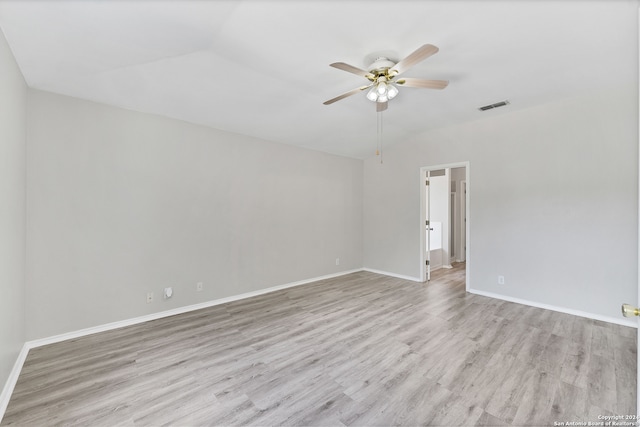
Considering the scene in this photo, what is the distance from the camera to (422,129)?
4.64 meters

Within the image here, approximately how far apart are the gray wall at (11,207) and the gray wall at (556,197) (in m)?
5.22

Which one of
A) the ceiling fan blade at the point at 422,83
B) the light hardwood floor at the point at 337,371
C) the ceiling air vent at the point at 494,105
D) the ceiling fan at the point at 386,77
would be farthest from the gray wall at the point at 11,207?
the ceiling air vent at the point at 494,105

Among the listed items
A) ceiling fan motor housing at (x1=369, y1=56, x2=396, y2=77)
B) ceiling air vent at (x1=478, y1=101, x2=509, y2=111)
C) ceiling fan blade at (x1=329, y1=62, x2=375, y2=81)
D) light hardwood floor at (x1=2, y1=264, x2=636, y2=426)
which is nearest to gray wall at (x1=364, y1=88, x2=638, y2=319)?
ceiling air vent at (x1=478, y1=101, x2=509, y2=111)

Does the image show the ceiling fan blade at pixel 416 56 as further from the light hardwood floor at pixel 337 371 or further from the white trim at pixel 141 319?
the white trim at pixel 141 319

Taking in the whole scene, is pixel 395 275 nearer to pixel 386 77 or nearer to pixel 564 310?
pixel 564 310

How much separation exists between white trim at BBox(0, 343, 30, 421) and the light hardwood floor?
0.04 metres

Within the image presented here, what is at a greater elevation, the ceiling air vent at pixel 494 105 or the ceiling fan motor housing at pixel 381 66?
the ceiling air vent at pixel 494 105

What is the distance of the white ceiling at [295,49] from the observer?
188cm

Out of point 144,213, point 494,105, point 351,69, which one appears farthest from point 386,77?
point 144,213

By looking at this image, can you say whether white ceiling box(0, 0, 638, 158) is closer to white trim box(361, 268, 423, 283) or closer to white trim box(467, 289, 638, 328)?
white trim box(467, 289, 638, 328)

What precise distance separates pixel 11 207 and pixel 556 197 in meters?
5.88

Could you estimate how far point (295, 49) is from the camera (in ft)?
7.80

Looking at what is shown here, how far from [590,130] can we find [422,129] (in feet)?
7.03

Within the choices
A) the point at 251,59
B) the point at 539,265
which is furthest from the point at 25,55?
the point at 539,265
